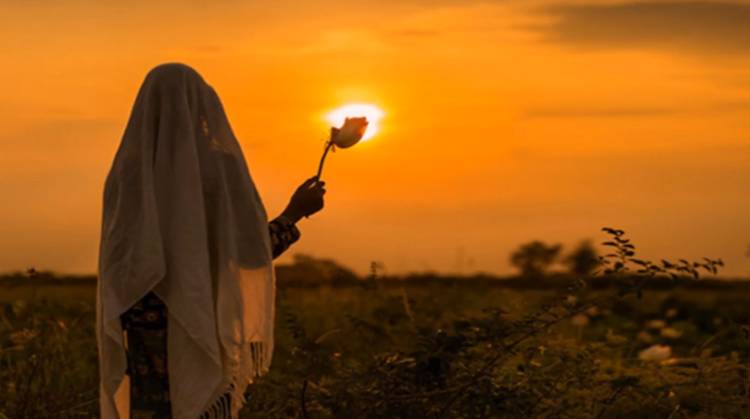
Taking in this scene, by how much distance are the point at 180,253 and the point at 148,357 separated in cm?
41

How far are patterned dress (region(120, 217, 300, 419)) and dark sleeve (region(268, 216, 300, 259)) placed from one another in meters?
0.45

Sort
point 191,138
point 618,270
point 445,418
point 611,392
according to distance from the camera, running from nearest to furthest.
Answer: point 191,138 < point 618,270 < point 445,418 < point 611,392

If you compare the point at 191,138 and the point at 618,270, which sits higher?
the point at 191,138

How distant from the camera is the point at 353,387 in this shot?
5.69 m

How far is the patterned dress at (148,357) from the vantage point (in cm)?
473

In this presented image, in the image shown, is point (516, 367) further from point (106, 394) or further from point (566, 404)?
point (106, 394)

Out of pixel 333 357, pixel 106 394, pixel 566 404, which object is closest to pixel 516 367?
pixel 566 404

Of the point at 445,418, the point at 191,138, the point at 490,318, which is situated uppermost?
the point at 191,138

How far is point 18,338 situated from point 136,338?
1.72m

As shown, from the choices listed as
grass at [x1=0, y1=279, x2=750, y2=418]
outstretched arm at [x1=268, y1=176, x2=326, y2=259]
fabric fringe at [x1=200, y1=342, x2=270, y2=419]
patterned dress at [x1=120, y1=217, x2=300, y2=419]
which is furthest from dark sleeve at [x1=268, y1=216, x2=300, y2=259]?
grass at [x1=0, y1=279, x2=750, y2=418]

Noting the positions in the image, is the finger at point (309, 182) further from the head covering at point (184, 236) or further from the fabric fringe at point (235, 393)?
the fabric fringe at point (235, 393)

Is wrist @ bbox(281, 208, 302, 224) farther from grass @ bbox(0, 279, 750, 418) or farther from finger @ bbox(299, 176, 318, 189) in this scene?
grass @ bbox(0, 279, 750, 418)

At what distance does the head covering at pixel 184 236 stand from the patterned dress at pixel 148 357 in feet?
0.17

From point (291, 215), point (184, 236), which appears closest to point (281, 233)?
point (291, 215)
